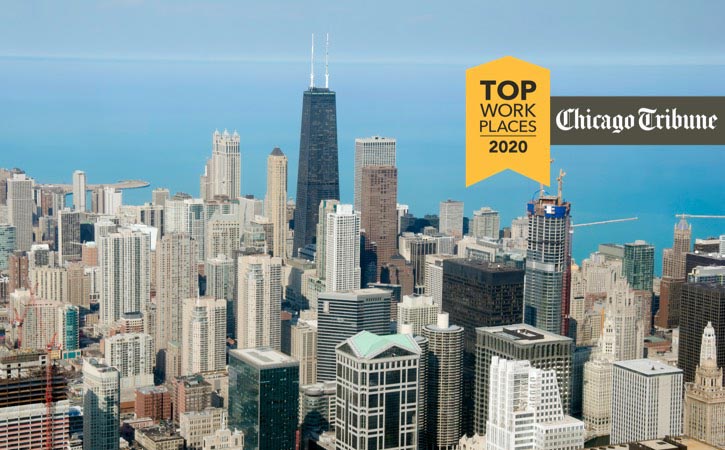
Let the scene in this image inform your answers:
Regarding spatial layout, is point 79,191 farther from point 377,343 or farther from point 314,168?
point 377,343

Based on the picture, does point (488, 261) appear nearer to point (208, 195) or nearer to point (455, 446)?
point (455, 446)

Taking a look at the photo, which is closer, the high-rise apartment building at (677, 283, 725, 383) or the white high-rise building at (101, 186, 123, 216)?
the high-rise apartment building at (677, 283, 725, 383)

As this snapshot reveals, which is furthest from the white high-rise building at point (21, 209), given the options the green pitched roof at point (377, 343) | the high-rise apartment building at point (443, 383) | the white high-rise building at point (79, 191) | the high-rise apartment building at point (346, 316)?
the green pitched roof at point (377, 343)

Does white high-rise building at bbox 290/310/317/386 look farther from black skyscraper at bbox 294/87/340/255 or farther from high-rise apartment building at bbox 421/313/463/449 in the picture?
black skyscraper at bbox 294/87/340/255

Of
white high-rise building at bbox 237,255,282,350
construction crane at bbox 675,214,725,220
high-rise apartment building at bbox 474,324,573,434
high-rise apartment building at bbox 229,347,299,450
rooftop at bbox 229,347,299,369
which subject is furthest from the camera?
white high-rise building at bbox 237,255,282,350

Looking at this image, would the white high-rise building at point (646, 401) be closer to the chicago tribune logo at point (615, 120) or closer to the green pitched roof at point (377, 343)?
the green pitched roof at point (377, 343)

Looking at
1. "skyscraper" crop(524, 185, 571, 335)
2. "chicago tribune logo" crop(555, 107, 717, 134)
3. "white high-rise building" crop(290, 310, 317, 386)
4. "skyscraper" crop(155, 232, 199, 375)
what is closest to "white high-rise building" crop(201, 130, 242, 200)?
"skyscraper" crop(155, 232, 199, 375)

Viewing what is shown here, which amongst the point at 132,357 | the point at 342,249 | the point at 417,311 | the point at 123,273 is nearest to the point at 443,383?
the point at 417,311
